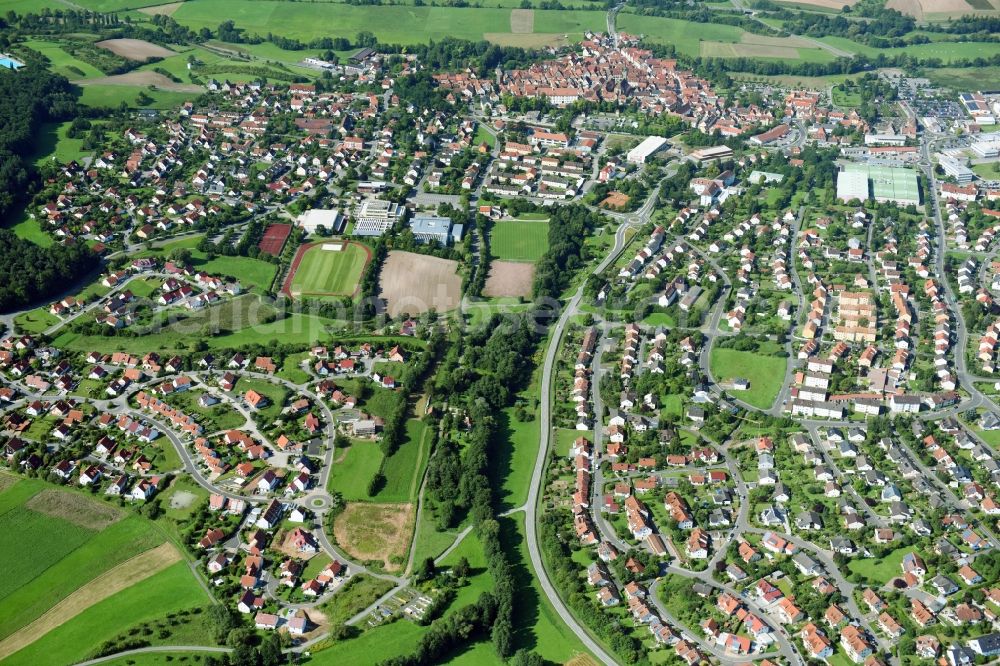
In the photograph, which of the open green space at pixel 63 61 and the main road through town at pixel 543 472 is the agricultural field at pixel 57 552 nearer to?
the main road through town at pixel 543 472

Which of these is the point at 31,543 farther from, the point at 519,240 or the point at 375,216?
the point at 519,240

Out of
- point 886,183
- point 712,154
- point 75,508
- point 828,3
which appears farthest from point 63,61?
point 828,3

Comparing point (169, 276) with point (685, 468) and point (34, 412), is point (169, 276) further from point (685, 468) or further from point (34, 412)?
point (685, 468)

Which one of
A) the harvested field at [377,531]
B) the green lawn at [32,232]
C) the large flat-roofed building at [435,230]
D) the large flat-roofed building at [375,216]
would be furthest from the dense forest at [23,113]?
the harvested field at [377,531]

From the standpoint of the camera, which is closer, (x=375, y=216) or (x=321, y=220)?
(x=321, y=220)

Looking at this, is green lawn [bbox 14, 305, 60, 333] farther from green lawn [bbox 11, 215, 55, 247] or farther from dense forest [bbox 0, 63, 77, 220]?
dense forest [bbox 0, 63, 77, 220]

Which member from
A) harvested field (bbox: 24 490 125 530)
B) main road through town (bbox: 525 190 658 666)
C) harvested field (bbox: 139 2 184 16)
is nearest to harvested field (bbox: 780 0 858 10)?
main road through town (bbox: 525 190 658 666)
